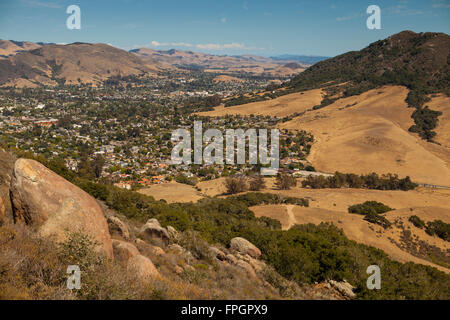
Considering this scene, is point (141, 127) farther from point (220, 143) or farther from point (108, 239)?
point (108, 239)

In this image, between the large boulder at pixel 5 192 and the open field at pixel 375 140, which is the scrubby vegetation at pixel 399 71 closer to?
Result: the open field at pixel 375 140

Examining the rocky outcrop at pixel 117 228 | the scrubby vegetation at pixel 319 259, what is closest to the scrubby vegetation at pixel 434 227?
the scrubby vegetation at pixel 319 259

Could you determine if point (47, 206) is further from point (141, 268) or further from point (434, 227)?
point (434, 227)

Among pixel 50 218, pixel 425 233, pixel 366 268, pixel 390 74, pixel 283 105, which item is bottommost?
pixel 425 233

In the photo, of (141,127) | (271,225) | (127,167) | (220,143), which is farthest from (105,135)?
(271,225)

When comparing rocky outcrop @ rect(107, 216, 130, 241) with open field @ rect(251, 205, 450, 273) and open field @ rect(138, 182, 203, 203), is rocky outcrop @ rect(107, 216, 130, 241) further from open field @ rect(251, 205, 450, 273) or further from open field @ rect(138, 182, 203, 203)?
open field @ rect(138, 182, 203, 203)

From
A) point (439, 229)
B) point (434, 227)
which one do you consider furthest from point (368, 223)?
point (439, 229)

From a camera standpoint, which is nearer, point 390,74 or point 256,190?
point 256,190
